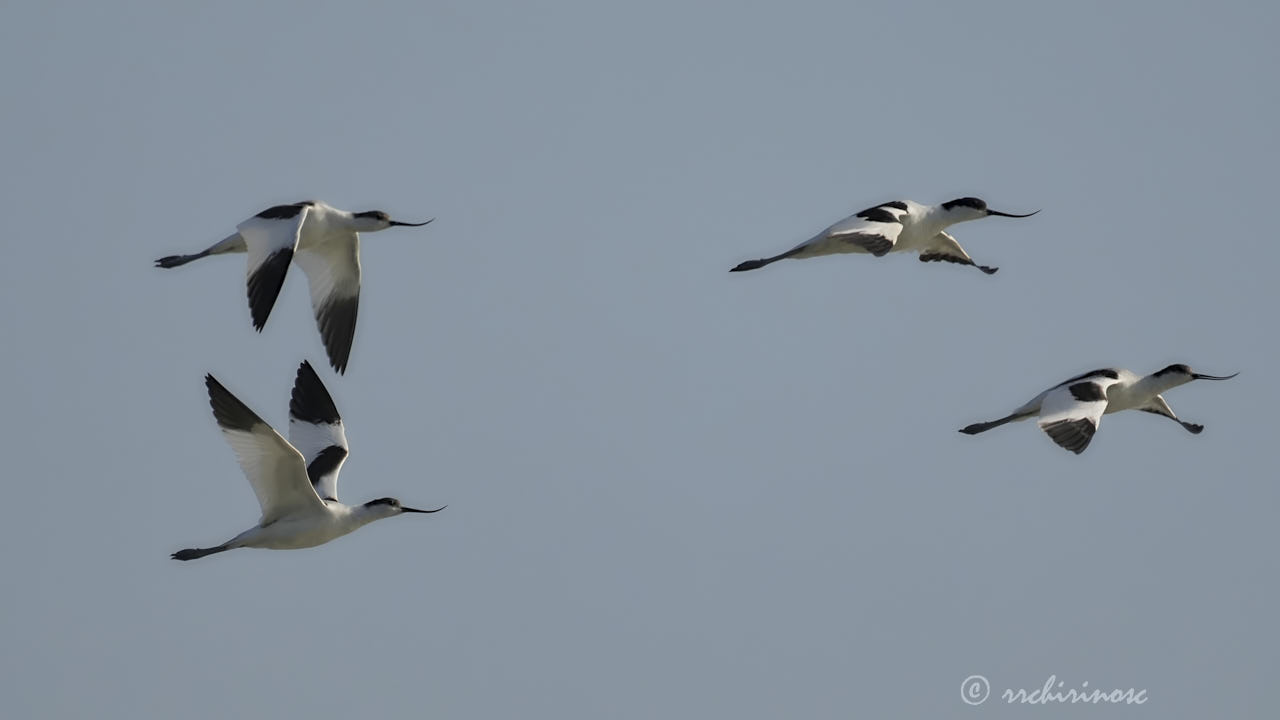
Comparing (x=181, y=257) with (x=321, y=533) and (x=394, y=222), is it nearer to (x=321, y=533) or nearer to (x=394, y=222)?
(x=394, y=222)

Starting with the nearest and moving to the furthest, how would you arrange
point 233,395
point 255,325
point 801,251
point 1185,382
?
1. point 233,395
2. point 255,325
3. point 801,251
4. point 1185,382

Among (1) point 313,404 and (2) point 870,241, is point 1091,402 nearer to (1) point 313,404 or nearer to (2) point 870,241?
(2) point 870,241

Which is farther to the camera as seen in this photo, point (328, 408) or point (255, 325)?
point (328, 408)

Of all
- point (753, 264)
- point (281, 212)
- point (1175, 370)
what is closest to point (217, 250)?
point (281, 212)

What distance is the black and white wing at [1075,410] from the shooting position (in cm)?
1703

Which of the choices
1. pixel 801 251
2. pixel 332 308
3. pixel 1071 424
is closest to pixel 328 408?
pixel 332 308

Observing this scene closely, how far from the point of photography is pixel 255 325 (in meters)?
17.3

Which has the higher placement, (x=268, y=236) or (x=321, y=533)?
(x=268, y=236)

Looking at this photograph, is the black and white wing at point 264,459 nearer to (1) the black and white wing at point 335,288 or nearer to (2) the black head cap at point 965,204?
(1) the black and white wing at point 335,288

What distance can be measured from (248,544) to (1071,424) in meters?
7.21

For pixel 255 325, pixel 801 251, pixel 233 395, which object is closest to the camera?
pixel 233 395

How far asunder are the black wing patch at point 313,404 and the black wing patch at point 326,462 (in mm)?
396

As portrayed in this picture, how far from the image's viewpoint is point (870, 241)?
17953 millimetres

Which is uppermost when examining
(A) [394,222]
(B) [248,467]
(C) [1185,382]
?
(A) [394,222]
